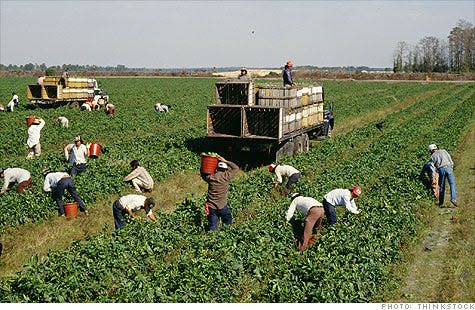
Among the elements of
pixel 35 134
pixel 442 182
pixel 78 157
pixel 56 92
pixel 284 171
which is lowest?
pixel 442 182

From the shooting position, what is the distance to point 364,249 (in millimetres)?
9656

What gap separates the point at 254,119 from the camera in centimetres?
1923

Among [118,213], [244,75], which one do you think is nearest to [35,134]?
[244,75]

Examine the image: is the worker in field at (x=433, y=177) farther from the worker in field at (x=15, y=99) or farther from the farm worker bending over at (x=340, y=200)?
the worker in field at (x=15, y=99)

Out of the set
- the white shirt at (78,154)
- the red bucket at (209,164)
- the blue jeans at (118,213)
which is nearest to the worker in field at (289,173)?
the red bucket at (209,164)

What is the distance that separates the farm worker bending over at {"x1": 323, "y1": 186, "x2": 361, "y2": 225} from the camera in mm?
11301

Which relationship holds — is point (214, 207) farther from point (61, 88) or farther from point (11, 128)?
point (61, 88)

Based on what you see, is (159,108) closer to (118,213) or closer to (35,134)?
(35,134)

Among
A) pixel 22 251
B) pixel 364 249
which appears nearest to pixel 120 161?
pixel 22 251

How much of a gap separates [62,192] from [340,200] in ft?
22.4

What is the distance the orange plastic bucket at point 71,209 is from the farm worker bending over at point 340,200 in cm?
630

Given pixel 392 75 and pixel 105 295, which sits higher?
pixel 392 75

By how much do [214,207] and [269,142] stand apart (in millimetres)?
7889

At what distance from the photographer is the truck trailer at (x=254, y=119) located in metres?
18.8
